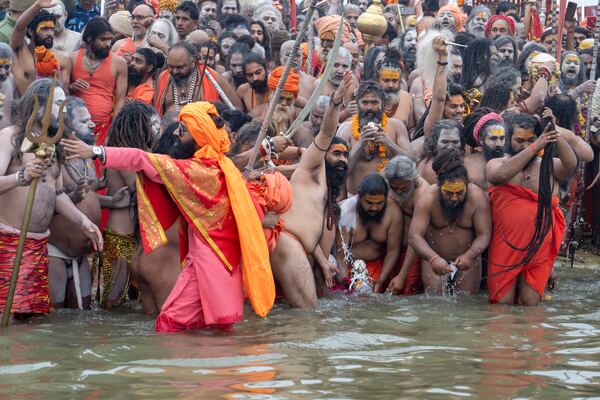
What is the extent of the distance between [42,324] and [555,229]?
3.84m

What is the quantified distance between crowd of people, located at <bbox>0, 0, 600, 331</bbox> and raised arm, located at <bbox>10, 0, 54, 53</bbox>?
0.06 feet

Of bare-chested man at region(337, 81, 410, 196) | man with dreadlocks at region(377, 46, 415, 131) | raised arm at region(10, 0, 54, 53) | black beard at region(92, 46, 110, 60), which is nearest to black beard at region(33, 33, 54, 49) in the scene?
raised arm at region(10, 0, 54, 53)

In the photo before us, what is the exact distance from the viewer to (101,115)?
9.98m

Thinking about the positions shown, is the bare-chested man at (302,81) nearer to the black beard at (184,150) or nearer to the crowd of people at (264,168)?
the crowd of people at (264,168)

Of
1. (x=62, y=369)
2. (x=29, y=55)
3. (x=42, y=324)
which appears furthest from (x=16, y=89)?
(x=62, y=369)

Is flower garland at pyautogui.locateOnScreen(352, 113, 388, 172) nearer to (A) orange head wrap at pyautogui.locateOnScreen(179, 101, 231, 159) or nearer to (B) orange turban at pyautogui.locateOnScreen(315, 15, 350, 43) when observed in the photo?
(B) orange turban at pyautogui.locateOnScreen(315, 15, 350, 43)

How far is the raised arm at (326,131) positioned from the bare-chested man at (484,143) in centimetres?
143

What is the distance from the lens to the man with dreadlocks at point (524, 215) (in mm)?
8953

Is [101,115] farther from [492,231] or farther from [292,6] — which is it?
[292,6]

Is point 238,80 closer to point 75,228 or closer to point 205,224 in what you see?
point 75,228

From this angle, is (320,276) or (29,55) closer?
(320,276)

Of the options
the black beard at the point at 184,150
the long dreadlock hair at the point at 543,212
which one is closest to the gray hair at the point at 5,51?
the black beard at the point at 184,150

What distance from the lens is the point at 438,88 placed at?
9.78 m

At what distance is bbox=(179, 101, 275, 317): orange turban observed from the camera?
698 cm
